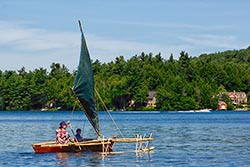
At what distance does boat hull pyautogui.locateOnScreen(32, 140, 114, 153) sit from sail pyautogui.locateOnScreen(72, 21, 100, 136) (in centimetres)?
102

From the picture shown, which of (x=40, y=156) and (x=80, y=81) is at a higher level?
(x=80, y=81)

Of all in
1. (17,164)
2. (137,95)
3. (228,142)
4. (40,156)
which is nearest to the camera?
(17,164)

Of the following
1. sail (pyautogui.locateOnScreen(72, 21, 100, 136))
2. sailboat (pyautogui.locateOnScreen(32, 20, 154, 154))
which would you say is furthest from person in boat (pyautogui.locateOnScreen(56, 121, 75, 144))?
sail (pyautogui.locateOnScreen(72, 21, 100, 136))

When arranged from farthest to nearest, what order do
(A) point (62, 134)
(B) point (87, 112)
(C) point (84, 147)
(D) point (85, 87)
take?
(B) point (87, 112)
(D) point (85, 87)
(C) point (84, 147)
(A) point (62, 134)

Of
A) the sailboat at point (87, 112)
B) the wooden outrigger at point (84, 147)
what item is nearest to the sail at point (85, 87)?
the sailboat at point (87, 112)

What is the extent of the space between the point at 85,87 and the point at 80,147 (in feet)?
11.7

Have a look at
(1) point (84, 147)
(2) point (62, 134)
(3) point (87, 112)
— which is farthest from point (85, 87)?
(1) point (84, 147)

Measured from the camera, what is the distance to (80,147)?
38062mm

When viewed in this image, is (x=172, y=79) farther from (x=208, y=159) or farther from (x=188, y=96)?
(x=208, y=159)

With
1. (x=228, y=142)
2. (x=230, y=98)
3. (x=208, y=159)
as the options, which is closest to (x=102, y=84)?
(x=230, y=98)

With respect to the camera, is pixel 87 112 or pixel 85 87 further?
pixel 87 112

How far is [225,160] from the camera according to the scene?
3634 centimetres

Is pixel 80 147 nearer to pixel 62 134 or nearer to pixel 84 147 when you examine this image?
pixel 84 147

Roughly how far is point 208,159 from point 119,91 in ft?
508
